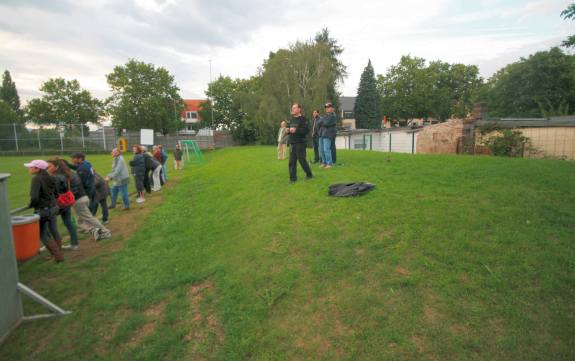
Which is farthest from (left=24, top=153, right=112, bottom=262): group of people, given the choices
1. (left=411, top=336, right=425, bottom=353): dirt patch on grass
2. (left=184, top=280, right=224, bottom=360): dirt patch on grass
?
(left=411, top=336, right=425, bottom=353): dirt patch on grass

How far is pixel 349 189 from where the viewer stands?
6.44 meters

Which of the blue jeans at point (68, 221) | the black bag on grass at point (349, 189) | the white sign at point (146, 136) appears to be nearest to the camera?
the black bag on grass at point (349, 189)

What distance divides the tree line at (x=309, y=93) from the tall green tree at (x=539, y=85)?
0.35ft

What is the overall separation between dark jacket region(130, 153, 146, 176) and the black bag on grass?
7266mm

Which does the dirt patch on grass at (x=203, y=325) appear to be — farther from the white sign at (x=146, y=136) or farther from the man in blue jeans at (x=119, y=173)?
the white sign at (x=146, y=136)

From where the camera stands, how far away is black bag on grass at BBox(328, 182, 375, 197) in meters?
6.29

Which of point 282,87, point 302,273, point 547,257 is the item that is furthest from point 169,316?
point 282,87

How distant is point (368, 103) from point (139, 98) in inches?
1502

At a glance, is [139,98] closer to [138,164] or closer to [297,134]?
[138,164]

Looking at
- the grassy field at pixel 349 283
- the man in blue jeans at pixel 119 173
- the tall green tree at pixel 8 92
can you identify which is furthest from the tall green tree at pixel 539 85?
the tall green tree at pixel 8 92

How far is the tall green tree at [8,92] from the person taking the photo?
80.8 m

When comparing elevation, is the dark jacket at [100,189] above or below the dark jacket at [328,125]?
below

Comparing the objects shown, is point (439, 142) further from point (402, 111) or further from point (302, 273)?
point (402, 111)

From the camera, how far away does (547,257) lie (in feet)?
11.5
